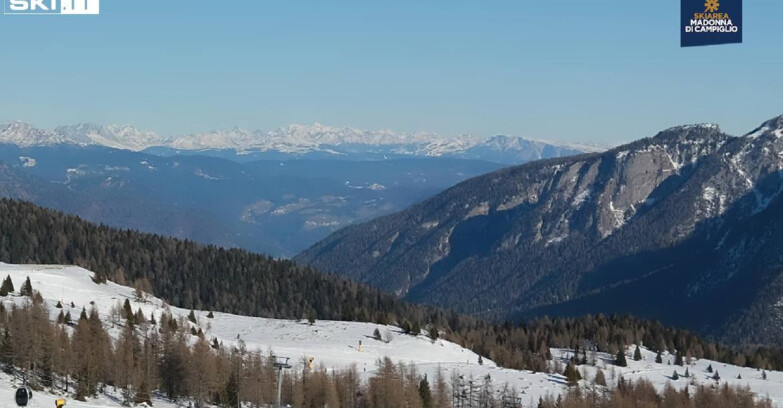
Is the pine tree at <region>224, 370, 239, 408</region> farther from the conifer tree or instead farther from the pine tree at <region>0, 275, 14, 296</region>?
the pine tree at <region>0, 275, 14, 296</region>

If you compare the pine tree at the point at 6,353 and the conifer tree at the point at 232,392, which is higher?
the pine tree at the point at 6,353

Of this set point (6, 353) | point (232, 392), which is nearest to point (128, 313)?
point (232, 392)

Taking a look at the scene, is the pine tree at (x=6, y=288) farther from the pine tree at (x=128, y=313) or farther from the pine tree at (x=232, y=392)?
the pine tree at (x=232, y=392)

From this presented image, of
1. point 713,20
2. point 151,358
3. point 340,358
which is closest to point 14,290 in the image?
point 151,358

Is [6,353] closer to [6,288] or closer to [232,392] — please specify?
[232,392]

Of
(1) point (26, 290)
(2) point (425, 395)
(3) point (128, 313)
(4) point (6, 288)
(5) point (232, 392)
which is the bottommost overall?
(2) point (425, 395)

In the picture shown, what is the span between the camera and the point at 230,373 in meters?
143

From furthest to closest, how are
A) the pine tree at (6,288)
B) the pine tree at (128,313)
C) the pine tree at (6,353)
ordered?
1. the pine tree at (128,313)
2. the pine tree at (6,288)
3. the pine tree at (6,353)

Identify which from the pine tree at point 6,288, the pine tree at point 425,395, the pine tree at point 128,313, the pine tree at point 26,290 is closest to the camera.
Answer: the pine tree at point 425,395

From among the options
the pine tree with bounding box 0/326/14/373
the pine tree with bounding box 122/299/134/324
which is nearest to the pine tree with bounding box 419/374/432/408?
the pine tree with bounding box 122/299/134/324

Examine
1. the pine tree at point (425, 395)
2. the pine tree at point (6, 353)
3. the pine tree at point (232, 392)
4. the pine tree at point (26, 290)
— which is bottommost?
the pine tree at point (425, 395)

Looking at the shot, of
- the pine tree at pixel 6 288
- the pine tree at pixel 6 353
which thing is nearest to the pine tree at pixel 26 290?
the pine tree at pixel 6 288

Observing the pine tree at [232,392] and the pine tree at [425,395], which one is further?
the pine tree at [425,395]

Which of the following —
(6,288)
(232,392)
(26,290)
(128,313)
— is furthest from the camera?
(26,290)
